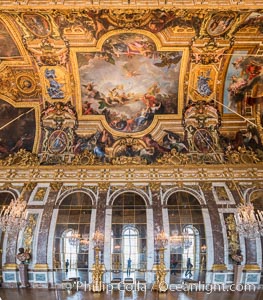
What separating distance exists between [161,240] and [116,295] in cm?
286

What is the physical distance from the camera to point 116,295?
1209cm

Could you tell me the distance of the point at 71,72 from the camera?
14492 mm

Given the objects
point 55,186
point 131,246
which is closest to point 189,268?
point 131,246

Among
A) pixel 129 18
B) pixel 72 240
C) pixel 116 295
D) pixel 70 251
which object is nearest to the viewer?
pixel 116 295

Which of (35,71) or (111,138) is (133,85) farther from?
(35,71)

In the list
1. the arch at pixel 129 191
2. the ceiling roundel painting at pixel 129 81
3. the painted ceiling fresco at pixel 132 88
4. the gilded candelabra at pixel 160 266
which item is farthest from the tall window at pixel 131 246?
→ the ceiling roundel painting at pixel 129 81

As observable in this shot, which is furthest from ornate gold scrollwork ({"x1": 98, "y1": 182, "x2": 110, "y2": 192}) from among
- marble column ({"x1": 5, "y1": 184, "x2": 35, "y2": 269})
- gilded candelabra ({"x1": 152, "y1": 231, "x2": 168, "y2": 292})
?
marble column ({"x1": 5, "y1": 184, "x2": 35, "y2": 269})

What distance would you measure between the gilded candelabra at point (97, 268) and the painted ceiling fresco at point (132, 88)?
146 inches

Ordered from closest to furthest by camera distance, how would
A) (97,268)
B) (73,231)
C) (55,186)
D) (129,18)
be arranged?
(129,18)
(97,268)
(73,231)
(55,186)

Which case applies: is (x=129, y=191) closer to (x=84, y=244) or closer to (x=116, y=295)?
(x=84, y=244)

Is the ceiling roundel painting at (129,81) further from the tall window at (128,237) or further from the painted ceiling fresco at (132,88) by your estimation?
the tall window at (128,237)

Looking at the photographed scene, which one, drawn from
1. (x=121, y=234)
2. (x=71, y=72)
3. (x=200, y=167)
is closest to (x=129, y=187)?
(x=121, y=234)

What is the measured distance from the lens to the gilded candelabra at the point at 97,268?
1277cm

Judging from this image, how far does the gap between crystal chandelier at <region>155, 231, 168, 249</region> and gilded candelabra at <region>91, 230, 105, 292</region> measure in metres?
2.31
